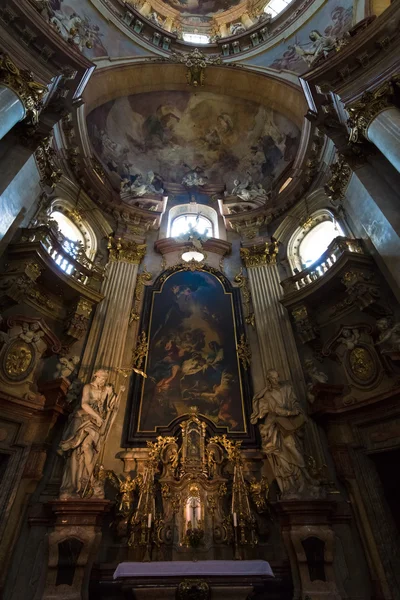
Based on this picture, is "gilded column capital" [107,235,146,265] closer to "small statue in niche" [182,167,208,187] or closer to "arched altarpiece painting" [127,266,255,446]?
"arched altarpiece painting" [127,266,255,446]

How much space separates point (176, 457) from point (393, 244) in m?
6.54

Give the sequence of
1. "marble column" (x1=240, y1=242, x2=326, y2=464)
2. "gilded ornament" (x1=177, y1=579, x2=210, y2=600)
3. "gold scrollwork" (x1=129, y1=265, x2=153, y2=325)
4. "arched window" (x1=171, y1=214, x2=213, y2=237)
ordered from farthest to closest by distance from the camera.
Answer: "arched window" (x1=171, y1=214, x2=213, y2=237) → "gold scrollwork" (x1=129, y1=265, x2=153, y2=325) → "marble column" (x1=240, y1=242, x2=326, y2=464) → "gilded ornament" (x1=177, y1=579, x2=210, y2=600)

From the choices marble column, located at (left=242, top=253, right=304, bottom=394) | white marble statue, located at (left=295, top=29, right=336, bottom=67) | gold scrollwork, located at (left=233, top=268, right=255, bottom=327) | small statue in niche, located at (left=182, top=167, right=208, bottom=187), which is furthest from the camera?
small statue in niche, located at (left=182, top=167, right=208, bottom=187)

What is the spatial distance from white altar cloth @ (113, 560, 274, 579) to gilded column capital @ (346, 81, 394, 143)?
8807 mm

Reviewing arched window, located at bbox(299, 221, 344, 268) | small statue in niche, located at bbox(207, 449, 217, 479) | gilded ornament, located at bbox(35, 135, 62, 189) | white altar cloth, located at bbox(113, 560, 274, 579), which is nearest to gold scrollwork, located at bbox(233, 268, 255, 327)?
arched window, located at bbox(299, 221, 344, 268)

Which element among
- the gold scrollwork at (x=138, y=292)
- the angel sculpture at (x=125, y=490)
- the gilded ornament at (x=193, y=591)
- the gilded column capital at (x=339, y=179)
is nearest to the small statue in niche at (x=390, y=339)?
the gilded column capital at (x=339, y=179)

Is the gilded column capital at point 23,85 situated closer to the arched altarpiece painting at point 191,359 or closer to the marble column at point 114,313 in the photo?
the marble column at point 114,313

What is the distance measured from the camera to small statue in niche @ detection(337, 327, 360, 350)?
25.5ft

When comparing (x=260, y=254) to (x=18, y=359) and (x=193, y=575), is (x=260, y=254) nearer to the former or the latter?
(x=18, y=359)

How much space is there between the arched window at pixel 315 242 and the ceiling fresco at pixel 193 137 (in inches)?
152

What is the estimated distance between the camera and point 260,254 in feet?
37.7

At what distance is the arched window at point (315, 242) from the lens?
10.8m

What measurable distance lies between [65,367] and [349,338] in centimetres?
657

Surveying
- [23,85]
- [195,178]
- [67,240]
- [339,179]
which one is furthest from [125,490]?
[195,178]
